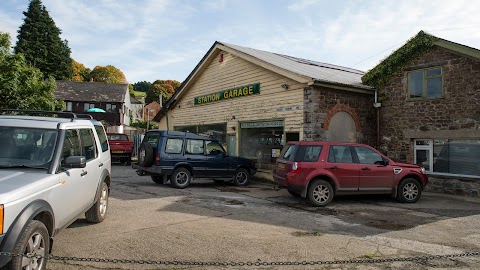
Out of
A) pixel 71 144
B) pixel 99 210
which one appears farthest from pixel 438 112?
pixel 71 144

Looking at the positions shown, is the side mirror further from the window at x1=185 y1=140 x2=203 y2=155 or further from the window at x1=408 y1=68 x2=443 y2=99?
the window at x1=408 y1=68 x2=443 y2=99

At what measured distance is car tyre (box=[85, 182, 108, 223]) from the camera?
634 centimetres

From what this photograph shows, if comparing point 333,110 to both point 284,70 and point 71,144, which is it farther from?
point 71,144

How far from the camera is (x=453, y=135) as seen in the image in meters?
12.1

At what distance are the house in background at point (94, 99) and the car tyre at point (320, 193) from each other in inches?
1498

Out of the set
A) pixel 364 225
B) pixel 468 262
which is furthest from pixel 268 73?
pixel 468 262

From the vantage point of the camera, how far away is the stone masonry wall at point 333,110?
42.3ft

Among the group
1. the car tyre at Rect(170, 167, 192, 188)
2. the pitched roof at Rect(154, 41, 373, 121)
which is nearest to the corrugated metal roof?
the pitched roof at Rect(154, 41, 373, 121)

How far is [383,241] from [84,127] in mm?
5315

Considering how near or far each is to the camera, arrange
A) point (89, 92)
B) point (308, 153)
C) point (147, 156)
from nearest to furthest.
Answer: point (308, 153), point (147, 156), point (89, 92)

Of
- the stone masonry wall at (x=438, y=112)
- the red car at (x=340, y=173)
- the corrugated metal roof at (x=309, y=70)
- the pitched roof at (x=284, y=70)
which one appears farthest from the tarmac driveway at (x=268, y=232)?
the corrugated metal roof at (x=309, y=70)

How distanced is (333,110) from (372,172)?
13.6 ft

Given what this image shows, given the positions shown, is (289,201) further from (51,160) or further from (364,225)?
(51,160)

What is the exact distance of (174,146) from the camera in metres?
11.8
